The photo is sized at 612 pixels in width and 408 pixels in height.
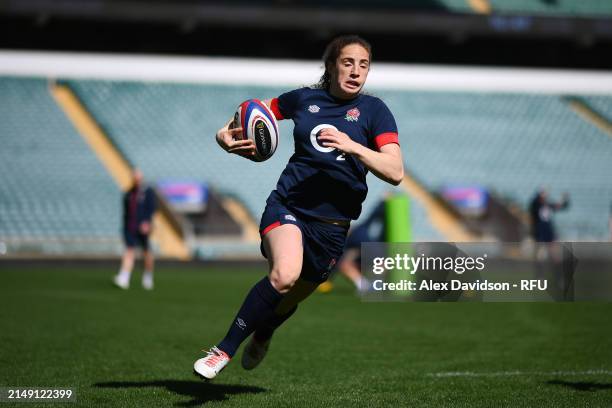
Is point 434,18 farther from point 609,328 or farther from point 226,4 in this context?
point 609,328

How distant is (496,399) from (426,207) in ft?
72.7

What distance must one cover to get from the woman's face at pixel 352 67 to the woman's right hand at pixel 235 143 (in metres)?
0.67

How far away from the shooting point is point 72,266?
2242 cm

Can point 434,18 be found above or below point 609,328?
above

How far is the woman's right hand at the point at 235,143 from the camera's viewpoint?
5.23 meters

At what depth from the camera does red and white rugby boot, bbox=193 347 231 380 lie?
4738mm

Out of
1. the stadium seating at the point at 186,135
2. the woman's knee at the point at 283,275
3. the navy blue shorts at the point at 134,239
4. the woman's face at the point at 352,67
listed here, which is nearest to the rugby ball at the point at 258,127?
the woman's face at the point at 352,67

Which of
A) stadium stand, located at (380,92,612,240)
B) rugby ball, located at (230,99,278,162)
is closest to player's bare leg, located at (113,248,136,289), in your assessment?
rugby ball, located at (230,99,278,162)

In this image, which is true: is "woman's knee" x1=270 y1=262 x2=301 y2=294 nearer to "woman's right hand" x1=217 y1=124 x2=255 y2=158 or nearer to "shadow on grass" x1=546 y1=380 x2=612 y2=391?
"woman's right hand" x1=217 y1=124 x2=255 y2=158

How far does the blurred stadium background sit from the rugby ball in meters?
19.0

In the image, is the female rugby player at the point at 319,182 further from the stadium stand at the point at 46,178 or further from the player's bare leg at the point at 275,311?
the stadium stand at the point at 46,178

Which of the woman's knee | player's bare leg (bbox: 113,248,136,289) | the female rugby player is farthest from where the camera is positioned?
player's bare leg (bbox: 113,248,136,289)

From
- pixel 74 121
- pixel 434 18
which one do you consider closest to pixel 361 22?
pixel 434 18

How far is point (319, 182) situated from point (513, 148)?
86.6 ft
